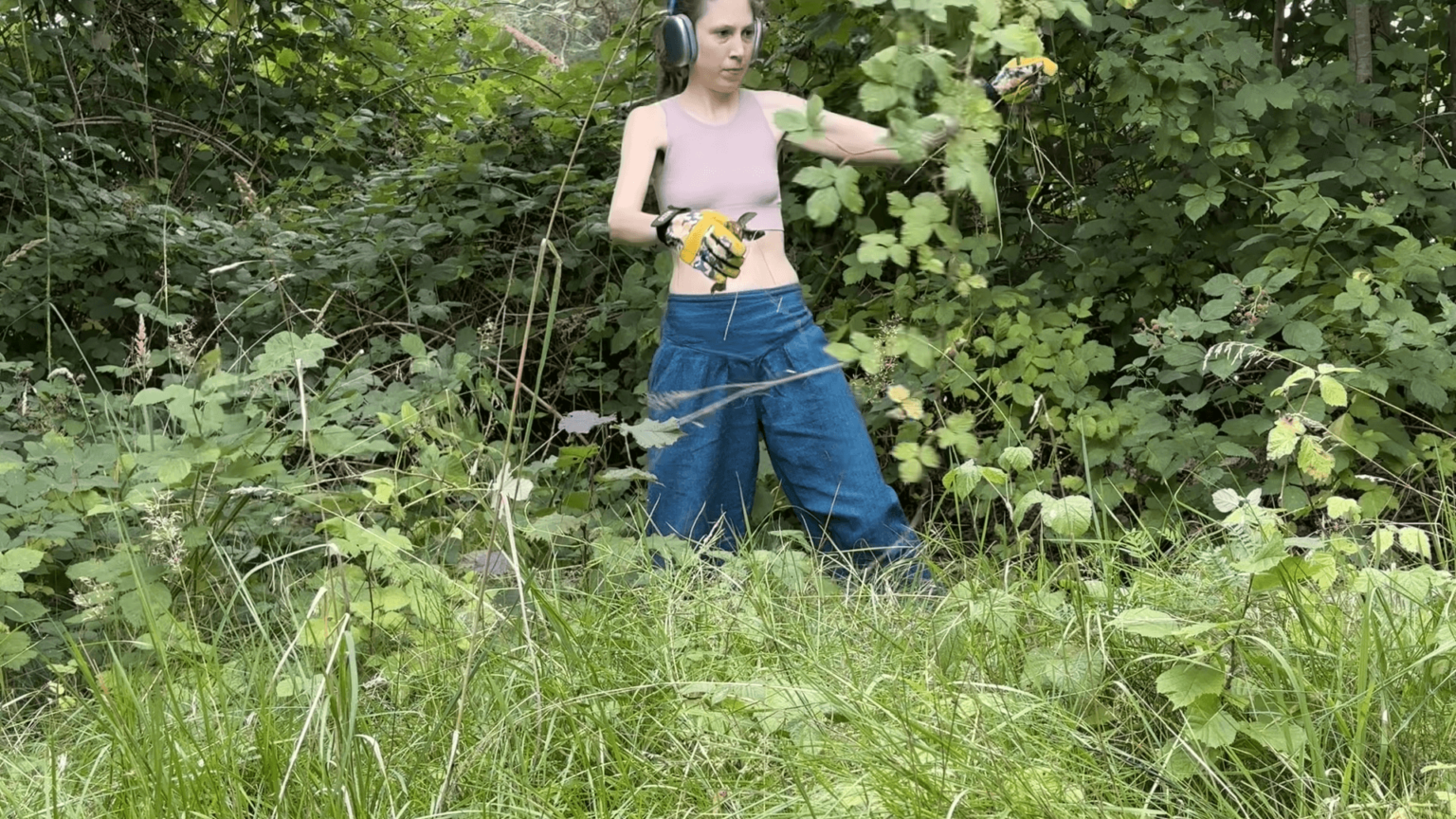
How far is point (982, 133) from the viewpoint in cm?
137

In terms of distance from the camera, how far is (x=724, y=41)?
9.11ft

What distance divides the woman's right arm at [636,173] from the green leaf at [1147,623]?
139cm

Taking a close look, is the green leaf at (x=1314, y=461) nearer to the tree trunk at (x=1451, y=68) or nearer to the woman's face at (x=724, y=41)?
the woman's face at (x=724, y=41)

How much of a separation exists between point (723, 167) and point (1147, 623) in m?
1.49

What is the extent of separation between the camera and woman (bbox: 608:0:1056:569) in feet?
9.13

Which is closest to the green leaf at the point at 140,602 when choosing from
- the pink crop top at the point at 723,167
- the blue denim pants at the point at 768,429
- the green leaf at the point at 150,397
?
the green leaf at the point at 150,397

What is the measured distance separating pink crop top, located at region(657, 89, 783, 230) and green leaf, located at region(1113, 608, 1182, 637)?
1389 mm

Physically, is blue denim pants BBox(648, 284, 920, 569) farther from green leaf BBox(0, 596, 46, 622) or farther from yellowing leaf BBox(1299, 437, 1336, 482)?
green leaf BBox(0, 596, 46, 622)

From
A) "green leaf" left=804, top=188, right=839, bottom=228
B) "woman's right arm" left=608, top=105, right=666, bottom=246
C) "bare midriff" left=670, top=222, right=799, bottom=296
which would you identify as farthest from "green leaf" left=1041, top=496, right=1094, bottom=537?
"woman's right arm" left=608, top=105, right=666, bottom=246

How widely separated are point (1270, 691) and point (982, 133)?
0.77 m

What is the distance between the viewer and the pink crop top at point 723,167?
281 cm

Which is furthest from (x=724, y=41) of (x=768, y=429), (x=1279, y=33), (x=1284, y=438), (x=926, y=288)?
(x=1279, y=33)

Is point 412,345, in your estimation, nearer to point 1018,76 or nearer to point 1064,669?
point 1018,76

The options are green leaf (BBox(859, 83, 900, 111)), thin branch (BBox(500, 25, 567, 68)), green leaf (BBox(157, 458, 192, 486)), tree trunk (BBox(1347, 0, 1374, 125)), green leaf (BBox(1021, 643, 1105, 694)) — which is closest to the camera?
green leaf (BBox(859, 83, 900, 111))
